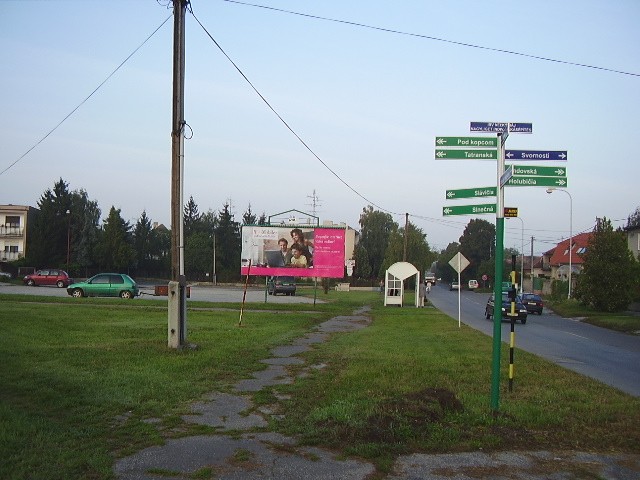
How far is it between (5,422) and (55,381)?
281cm

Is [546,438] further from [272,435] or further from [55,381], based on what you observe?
[55,381]

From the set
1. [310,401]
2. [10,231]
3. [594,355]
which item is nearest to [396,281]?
[594,355]

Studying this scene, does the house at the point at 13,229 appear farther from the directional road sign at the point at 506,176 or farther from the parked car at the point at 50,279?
the directional road sign at the point at 506,176

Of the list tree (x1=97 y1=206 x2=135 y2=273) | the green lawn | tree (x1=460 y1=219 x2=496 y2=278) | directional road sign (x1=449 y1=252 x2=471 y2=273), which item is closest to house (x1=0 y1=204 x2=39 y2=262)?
tree (x1=97 y1=206 x2=135 y2=273)

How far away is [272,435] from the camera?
23.8 feet

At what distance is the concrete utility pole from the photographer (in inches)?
560

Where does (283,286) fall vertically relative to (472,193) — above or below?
below

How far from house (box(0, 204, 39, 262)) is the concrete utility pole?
70.7 metres

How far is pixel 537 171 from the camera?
340 inches

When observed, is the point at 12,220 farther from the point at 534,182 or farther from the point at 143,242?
the point at 534,182

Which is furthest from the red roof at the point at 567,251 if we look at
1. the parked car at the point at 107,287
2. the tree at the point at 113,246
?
the parked car at the point at 107,287

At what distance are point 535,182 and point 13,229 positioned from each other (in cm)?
8072

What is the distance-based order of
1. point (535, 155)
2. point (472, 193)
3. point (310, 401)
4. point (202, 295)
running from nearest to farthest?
point (535, 155)
point (472, 193)
point (310, 401)
point (202, 295)

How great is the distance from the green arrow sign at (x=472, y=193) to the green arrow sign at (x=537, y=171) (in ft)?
1.21
